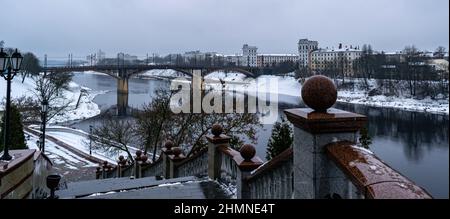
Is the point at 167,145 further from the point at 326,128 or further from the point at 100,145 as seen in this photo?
the point at 100,145

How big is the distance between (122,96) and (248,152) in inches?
2117

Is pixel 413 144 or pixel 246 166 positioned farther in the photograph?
pixel 413 144

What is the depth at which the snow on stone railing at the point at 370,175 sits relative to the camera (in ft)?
6.83

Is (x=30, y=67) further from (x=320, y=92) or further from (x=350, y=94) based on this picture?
(x=320, y=92)

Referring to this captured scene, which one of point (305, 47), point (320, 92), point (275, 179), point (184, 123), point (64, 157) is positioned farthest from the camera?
point (305, 47)

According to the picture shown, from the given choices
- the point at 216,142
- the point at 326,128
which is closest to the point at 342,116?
the point at 326,128

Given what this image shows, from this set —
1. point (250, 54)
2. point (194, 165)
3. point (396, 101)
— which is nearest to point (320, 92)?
point (194, 165)

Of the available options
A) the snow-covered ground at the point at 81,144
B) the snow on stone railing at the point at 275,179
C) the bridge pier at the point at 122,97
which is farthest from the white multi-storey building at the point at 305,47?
the snow on stone railing at the point at 275,179

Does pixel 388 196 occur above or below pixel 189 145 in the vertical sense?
above

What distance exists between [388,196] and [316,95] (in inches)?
31.9

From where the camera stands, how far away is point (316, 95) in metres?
2.67

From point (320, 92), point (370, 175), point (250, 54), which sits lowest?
point (370, 175)

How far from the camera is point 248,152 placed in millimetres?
5102

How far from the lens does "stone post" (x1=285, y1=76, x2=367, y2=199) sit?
8.71 feet
